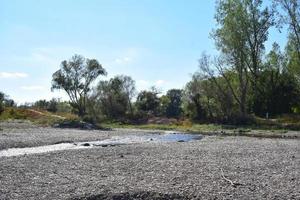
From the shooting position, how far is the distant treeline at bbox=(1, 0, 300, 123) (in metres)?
73.6

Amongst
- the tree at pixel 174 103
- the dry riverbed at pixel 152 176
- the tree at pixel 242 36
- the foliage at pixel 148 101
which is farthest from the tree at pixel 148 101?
the dry riverbed at pixel 152 176

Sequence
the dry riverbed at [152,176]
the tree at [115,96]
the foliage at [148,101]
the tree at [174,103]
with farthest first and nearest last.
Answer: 1. the tree at [174,103]
2. the foliage at [148,101]
3. the tree at [115,96]
4. the dry riverbed at [152,176]

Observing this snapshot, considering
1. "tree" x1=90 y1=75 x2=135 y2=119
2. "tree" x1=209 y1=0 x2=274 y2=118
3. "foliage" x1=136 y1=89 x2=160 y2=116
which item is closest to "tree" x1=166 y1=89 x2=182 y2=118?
"foliage" x1=136 y1=89 x2=160 y2=116

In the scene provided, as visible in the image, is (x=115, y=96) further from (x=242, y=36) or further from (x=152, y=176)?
(x=152, y=176)

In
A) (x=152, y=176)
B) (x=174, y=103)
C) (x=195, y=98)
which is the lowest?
(x=152, y=176)

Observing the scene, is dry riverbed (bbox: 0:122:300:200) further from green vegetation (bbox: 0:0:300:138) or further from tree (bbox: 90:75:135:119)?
tree (bbox: 90:75:135:119)

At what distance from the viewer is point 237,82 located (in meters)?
79.0

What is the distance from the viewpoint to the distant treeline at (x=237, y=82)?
242 feet

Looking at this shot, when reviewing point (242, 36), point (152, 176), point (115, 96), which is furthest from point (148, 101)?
point (152, 176)

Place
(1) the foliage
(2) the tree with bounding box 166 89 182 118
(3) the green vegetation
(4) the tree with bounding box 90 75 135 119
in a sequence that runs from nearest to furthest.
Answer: (3) the green vegetation < (4) the tree with bounding box 90 75 135 119 < (1) the foliage < (2) the tree with bounding box 166 89 182 118

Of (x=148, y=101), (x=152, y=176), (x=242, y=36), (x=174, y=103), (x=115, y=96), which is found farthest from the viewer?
(x=174, y=103)

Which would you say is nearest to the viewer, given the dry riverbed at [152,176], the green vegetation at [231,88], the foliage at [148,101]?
the dry riverbed at [152,176]

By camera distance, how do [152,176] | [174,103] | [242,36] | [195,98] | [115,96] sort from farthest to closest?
[174,103] < [115,96] < [195,98] < [242,36] < [152,176]

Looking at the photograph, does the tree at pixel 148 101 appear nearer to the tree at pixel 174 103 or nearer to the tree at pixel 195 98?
the tree at pixel 174 103
